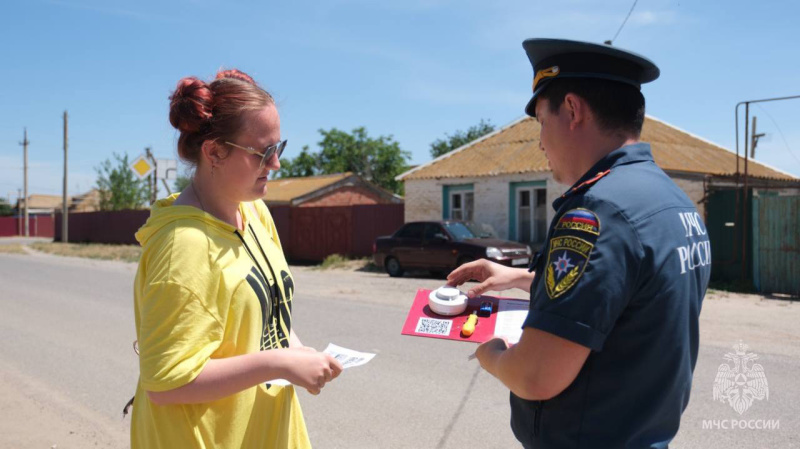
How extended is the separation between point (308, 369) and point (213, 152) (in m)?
0.69

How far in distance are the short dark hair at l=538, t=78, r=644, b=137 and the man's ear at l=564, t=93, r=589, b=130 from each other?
0.5 inches

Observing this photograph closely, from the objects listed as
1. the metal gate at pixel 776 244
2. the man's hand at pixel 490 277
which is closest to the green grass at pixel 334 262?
the metal gate at pixel 776 244

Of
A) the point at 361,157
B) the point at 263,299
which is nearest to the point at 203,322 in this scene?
the point at 263,299

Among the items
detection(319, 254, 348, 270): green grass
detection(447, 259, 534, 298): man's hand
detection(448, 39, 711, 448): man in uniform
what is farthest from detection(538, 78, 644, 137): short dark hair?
detection(319, 254, 348, 270): green grass

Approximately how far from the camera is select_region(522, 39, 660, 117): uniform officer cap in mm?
1542

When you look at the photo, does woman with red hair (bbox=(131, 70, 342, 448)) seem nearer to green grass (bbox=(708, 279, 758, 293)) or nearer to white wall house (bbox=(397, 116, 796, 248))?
green grass (bbox=(708, 279, 758, 293))

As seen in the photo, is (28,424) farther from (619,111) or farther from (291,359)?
(619,111)

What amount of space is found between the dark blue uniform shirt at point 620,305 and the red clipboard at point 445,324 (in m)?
0.45

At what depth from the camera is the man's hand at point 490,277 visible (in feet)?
7.08

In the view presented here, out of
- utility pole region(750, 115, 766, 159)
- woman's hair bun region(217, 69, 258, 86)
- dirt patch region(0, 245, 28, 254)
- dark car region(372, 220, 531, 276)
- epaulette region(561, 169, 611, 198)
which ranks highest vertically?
utility pole region(750, 115, 766, 159)

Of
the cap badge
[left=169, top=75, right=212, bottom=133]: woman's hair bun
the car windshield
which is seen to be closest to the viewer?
the cap badge

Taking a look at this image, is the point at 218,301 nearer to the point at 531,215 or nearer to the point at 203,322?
the point at 203,322

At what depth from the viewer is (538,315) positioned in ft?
4.53

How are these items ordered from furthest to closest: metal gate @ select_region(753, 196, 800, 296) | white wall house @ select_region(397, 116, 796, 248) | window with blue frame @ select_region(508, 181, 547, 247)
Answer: window with blue frame @ select_region(508, 181, 547, 247)
white wall house @ select_region(397, 116, 796, 248)
metal gate @ select_region(753, 196, 800, 296)
